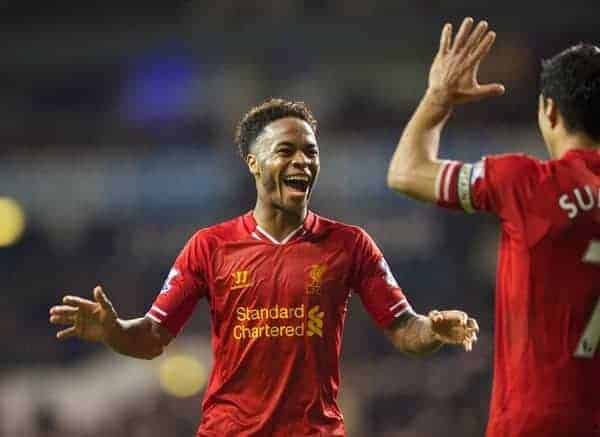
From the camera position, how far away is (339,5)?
18.1 metres

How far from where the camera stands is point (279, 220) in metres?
6.32

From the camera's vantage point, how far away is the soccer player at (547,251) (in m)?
4.37

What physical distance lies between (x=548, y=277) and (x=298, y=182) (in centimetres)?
209

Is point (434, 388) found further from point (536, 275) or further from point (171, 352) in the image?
point (536, 275)

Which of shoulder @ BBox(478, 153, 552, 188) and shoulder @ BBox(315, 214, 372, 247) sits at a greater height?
shoulder @ BBox(478, 153, 552, 188)

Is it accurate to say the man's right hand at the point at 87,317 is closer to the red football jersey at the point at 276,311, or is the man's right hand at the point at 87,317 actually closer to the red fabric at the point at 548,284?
the red football jersey at the point at 276,311

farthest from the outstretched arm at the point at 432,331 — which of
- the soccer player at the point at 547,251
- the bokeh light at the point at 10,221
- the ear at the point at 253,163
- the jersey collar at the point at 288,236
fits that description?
the bokeh light at the point at 10,221

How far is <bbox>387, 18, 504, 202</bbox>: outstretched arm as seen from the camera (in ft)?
14.6

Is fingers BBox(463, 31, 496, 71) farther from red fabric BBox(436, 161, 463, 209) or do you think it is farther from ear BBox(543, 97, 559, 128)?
red fabric BBox(436, 161, 463, 209)

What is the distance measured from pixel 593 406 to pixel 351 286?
78.3 inches

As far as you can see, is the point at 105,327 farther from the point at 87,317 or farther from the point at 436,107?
the point at 436,107

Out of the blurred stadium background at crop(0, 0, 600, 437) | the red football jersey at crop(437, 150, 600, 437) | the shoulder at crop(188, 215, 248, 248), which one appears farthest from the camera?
the blurred stadium background at crop(0, 0, 600, 437)

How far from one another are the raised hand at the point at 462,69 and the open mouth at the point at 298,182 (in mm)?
1706

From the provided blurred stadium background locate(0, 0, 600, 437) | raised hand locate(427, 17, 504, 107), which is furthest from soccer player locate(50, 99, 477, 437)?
blurred stadium background locate(0, 0, 600, 437)
